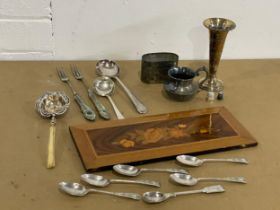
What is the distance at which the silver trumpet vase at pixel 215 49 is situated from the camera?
1.07m

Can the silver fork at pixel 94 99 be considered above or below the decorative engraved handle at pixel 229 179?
above

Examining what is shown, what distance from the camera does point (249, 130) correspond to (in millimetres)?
1005

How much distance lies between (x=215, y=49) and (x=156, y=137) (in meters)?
0.30

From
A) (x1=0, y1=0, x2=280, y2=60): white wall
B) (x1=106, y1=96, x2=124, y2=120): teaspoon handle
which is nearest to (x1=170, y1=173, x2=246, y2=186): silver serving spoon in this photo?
(x1=106, y1=96, x2=124, y2=120): teaspoon handle

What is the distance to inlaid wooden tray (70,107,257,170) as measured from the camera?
88 cm

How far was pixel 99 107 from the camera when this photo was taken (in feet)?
3.40

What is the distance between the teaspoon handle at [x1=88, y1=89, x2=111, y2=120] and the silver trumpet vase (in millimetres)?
267

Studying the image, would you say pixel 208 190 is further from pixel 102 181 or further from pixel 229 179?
pixel 102 181

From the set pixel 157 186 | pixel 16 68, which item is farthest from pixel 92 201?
pixel 16 68

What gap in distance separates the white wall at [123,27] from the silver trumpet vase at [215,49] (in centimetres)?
16

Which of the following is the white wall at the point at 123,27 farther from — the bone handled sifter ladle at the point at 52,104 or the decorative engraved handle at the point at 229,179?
the decorative engraved handle at the point at 229,179

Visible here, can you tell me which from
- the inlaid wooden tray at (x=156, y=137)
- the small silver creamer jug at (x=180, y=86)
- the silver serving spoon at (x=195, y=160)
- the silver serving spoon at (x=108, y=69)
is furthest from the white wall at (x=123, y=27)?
the silver serving spoon at (x=195, y=160)

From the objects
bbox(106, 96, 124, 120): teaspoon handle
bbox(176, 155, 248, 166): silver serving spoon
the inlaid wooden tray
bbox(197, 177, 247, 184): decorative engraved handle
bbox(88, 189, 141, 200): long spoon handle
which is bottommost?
bbox(88, 189, 141, 200): long spoon handle

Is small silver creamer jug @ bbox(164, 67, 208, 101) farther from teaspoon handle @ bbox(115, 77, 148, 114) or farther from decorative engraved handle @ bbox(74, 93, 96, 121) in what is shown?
decorative engraved handle @ bbox(74, 93, 96, 121)
